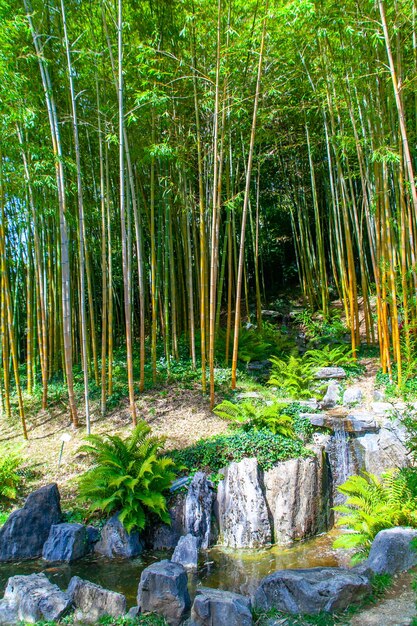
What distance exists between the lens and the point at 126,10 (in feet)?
19.8

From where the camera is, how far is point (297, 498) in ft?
13.9

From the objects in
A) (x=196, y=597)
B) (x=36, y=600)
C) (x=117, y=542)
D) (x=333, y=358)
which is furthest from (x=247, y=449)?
(x=333, y=358)

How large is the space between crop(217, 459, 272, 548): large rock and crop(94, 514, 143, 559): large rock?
764 millimetres

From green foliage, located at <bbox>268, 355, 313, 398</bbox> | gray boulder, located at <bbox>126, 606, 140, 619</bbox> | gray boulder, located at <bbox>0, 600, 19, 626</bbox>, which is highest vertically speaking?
green foliage, located at <bbox>268, 355, 313, 398</bbox>

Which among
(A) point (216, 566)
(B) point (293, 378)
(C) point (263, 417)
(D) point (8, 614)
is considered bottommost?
(A) point (216, 566)

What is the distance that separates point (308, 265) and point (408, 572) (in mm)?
7816

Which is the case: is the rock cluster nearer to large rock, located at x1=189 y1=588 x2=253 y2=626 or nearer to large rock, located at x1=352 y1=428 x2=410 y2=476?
large rock, located at x1=189 y1=588 x2=253 y2=626

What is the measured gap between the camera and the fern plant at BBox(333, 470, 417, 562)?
11.3ft

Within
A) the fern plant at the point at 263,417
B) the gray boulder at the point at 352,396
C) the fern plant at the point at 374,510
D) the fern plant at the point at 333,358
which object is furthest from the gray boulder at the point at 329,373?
the fern plant at the point at 374,510

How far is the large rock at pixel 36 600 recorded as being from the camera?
2770 mm

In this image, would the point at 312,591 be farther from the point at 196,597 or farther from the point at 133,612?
the point at 133,612

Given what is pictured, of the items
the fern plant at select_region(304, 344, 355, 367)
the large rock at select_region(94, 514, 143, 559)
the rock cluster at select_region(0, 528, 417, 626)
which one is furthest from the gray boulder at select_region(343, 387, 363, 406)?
the large rock at select_region(94, 514, 143, 559)

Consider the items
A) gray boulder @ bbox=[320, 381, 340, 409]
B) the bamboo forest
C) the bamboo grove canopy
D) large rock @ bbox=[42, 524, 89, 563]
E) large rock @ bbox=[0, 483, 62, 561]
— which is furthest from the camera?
gray boulder @ bbox=[320, 381, 340, 409]

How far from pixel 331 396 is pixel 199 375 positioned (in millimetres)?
1928
